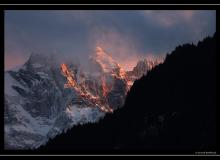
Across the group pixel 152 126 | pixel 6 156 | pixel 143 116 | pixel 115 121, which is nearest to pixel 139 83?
pixel 115 121

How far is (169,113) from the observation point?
104 meters

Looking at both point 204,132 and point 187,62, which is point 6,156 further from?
point 187,62

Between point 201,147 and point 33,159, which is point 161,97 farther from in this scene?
point 33,159

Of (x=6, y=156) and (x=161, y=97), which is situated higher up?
(x=161, y=97)

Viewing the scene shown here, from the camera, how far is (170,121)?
3986 inches

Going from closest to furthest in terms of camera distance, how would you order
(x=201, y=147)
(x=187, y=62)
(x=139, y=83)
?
(x=201, y=147) → (x=187, y=62) → (x=139, y=83)

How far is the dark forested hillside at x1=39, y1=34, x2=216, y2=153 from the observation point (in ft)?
313

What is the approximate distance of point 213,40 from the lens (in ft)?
372

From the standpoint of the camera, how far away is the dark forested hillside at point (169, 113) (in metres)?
95.4

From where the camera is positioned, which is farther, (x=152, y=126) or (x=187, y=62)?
(x=187, y=62)

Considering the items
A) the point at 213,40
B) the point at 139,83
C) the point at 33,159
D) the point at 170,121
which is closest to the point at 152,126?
the point at 170,121

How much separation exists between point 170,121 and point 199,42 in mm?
26029

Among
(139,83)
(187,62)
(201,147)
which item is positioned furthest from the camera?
(139,83)

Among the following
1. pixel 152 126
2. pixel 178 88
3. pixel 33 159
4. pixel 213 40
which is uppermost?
pixel 213 40
